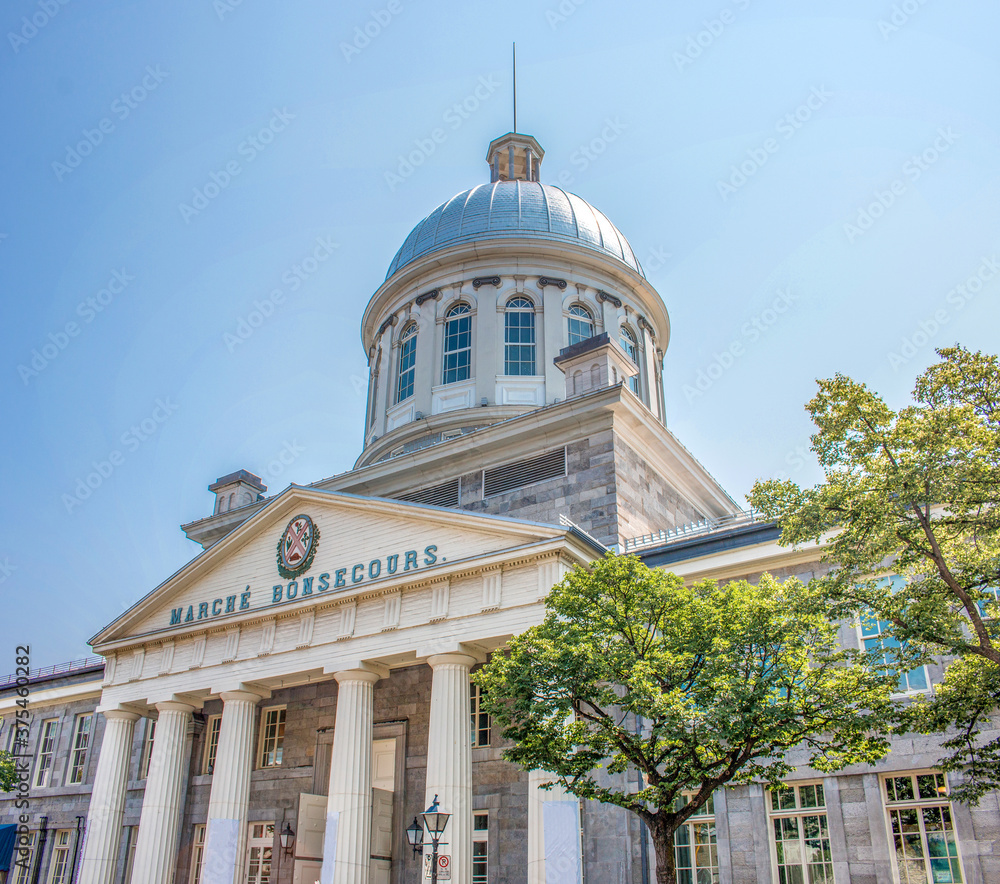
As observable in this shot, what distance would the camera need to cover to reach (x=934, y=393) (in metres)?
14.0

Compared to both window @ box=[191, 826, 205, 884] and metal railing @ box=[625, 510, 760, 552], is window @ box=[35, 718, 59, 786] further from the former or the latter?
metal railing @ box=[625, 510, 760, 552]

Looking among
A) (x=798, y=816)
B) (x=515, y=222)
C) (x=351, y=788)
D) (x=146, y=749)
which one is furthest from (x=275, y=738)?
(x=515, y=222)

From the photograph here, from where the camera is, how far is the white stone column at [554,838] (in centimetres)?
1811

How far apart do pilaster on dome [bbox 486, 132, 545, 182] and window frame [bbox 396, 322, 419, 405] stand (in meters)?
11.4

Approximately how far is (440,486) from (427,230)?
15975 mm

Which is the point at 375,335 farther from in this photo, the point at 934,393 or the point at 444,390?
the point at 934,393

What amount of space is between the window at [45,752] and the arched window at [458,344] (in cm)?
1915

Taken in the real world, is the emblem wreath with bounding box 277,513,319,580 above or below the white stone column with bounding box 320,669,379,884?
above

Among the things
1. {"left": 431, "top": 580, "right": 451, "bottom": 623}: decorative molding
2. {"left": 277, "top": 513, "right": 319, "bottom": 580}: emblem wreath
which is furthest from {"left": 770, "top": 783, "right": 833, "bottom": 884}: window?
{"left": 277, "top": 513, "right": 319, "bottom": 580}: emblem wreath

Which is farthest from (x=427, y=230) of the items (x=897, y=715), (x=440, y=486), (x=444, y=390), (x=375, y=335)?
(x=897, y=715)

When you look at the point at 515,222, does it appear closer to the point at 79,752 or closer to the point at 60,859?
the point at 79,752

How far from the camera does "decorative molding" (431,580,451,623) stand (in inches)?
859

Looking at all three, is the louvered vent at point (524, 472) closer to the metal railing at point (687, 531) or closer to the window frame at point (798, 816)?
the metal railing at point (687, 531)

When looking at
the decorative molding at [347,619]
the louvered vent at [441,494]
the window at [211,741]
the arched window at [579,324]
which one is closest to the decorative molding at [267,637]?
the decorative molding at [347,619]
